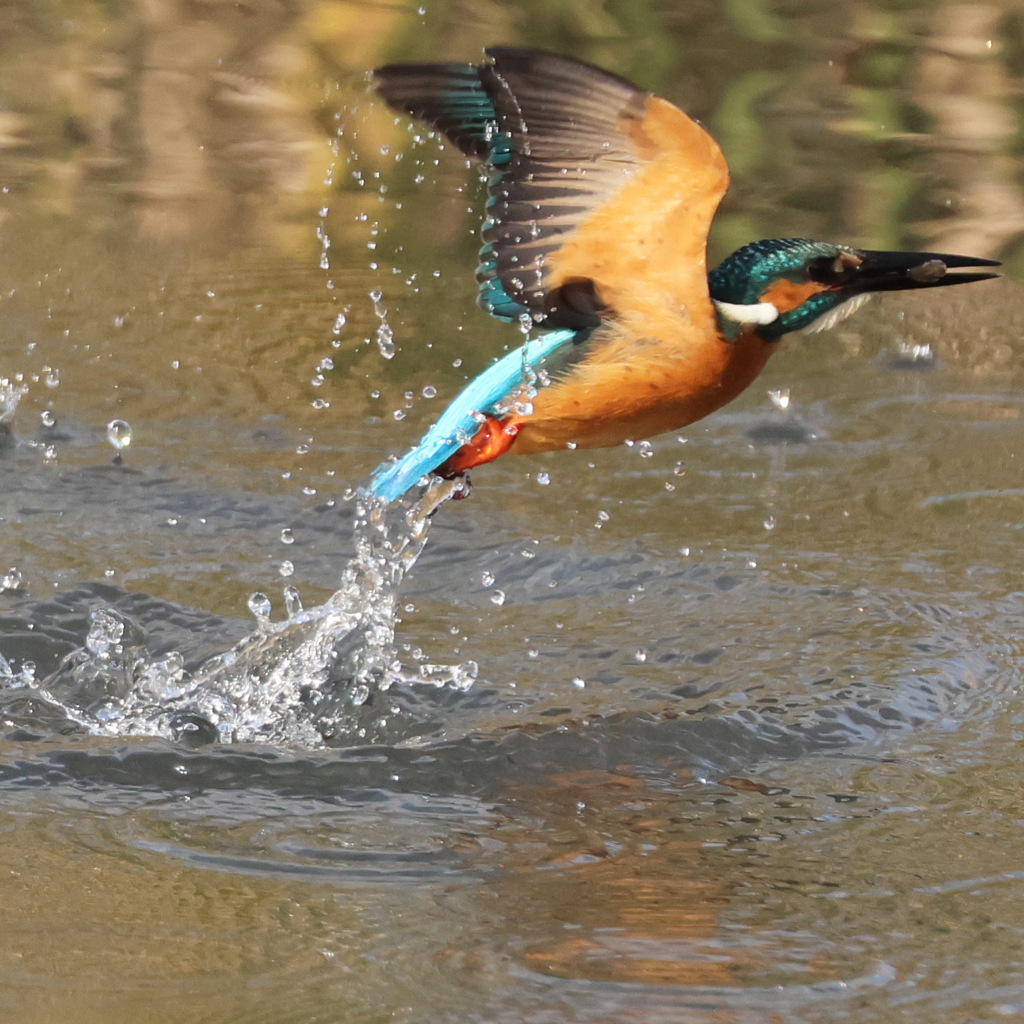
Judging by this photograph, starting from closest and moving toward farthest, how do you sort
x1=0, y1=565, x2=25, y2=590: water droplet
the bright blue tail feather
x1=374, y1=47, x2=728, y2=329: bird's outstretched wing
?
x1=374, y1=47, x2=728, y2=329: bird's outstretched wing < the bright blue tail feather < x1=0, y1=565, x2=25, y2=590: water droplet

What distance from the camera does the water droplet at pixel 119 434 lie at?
3.89 m

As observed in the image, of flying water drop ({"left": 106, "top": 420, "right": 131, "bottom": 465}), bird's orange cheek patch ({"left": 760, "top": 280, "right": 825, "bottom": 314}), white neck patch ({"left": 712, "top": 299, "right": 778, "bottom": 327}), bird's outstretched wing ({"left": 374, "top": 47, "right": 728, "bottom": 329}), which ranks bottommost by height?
flying water drop ({"left": 106, "top": 420, "right": 131, "bottom": 465})

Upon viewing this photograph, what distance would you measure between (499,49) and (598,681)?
106 cm

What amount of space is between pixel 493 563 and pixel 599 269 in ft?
3.61


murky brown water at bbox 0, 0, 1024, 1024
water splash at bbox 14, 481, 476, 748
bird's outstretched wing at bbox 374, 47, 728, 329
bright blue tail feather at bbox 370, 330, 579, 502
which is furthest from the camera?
water splash at bbox 14, 481, 476, 748

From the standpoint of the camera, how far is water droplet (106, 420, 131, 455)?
389 centimetres

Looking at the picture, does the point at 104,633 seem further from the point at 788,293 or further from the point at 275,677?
the point at 788,293

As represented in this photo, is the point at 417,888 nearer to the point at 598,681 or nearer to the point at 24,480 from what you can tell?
the point at 598,681

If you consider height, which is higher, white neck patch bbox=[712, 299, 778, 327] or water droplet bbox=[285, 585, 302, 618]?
white neck patch bbox=[712, 299, 778, 327]

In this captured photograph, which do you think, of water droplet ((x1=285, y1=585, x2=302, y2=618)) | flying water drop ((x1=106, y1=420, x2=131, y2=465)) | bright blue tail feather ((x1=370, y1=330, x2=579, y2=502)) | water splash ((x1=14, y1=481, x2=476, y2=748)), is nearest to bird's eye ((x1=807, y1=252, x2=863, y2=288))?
bright blue tail feather ((x1=370, y1=330, x2=579, y2=502))

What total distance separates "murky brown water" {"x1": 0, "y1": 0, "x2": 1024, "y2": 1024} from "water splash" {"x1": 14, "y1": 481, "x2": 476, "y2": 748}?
40mm

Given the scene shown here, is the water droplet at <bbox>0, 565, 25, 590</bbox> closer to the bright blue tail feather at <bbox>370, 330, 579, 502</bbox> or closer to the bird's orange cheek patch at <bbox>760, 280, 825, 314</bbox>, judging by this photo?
the bright blue tail feather at <bbox>370, 330, 579, 502</bbox>

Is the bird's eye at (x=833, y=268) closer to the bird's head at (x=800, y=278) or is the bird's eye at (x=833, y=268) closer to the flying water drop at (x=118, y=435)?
the bird's head at (x=800, y=278)

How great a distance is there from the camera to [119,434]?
13.0ft
